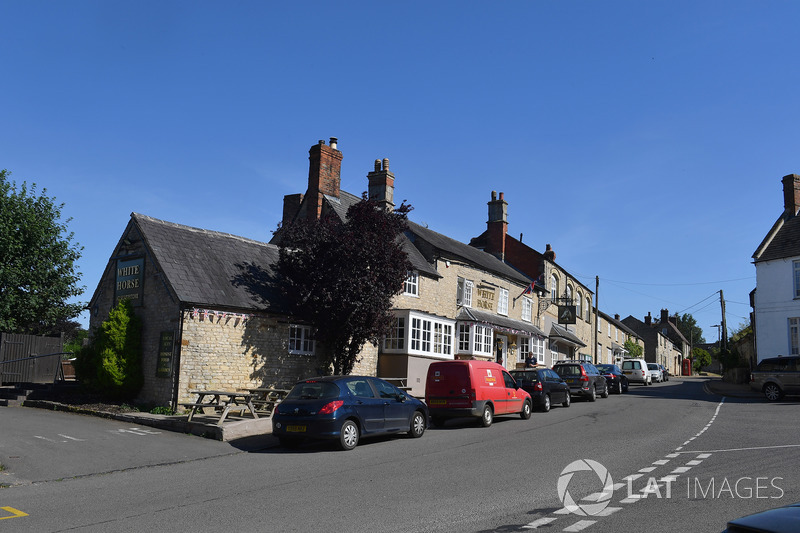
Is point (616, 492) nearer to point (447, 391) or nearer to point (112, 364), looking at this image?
point (447, 391)

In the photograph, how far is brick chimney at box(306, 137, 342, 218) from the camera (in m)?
25.4

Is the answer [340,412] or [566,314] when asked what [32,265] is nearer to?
[340,412]

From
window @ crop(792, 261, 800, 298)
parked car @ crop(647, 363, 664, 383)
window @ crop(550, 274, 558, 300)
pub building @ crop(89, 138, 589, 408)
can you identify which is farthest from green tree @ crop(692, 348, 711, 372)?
pub building @ crop(89, 138, 589, 408)

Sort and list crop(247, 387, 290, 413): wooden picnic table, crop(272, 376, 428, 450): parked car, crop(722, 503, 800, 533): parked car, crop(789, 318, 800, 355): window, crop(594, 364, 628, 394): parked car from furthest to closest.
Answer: crop(789, 318, 800, 355): window, crop(594, 364, 628, 394): parked car, crop(247, 387, 290, 413): wooden picnic table, crop(272, 376, 428, 450): parked car, crop(722, 503, 800, 533): parked car

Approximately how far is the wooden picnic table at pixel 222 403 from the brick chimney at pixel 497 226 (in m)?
24.2

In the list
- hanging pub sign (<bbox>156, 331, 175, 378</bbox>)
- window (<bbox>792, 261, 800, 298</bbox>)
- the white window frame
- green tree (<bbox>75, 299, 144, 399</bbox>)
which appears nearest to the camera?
hanging pub sign (<bbox>156, 331, 175, 378</bbox>)

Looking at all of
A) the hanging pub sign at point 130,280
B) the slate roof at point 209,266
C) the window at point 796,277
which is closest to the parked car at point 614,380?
the window at point 796,277

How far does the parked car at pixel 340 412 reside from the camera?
12.3 metres

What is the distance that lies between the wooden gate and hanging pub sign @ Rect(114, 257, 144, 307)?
4.66 m

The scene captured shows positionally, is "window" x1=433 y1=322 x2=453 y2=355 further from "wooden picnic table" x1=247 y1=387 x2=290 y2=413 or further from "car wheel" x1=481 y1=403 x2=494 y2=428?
"car wheel" x1=481 y1=403 x2=494 y2=428

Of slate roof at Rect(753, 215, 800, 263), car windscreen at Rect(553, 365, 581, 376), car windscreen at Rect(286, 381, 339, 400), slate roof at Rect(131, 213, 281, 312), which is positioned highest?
slate roof at Rect(753, 215, 800, 263)

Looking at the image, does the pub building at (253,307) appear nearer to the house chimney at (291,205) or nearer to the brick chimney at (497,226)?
the house chimney at (291,205)

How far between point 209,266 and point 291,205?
321 inches

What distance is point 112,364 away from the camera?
18.1 meters
